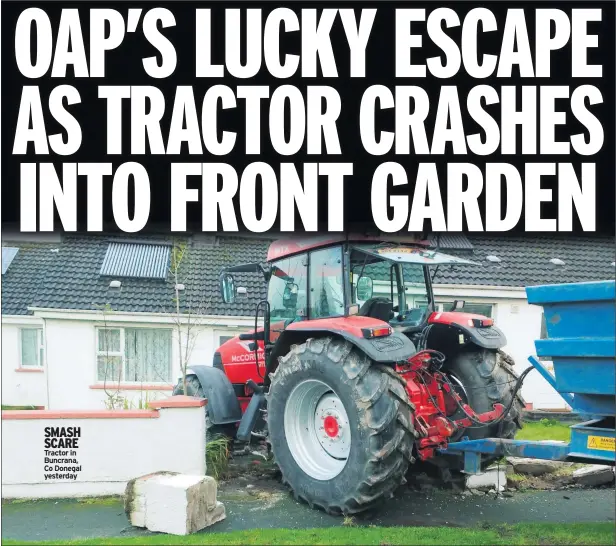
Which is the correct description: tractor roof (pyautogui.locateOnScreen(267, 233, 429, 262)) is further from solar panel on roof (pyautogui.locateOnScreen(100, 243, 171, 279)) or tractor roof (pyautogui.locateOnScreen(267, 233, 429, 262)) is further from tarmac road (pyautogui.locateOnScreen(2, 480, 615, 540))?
solar panel on roof (pyautogui.locateOnScreen(100, 243, 171, 279))

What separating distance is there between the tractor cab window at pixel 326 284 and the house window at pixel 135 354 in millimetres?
7069

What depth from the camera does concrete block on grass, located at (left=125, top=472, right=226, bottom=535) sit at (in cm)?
513

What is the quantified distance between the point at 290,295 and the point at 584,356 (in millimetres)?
3230

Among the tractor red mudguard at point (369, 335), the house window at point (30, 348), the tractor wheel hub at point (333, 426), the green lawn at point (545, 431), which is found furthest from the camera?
the house window at point (30, 348)

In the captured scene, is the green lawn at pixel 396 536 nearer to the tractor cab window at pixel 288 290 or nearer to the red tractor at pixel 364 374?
the red tractor at pixel 364 374

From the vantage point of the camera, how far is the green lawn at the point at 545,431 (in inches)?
373

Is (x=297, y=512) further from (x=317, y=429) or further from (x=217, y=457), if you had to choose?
(x=217, y=457)

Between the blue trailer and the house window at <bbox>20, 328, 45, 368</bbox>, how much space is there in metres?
12.4

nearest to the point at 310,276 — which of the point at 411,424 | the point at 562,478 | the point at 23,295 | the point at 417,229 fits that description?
the point at 417,229

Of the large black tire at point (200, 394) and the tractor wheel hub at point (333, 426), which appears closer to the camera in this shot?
the tractor wheel hub at point (333, 426)

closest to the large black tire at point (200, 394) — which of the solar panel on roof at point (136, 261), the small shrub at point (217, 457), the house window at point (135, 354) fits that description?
the small shrub at point (217, 457)

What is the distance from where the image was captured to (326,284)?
6203 mm

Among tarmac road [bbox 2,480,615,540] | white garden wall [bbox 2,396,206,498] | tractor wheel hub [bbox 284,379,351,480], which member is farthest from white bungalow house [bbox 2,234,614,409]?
Result: tractor wheel hub [bbox 284,379,351,480]

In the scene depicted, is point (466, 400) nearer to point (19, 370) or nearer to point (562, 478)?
point (562, 478)
